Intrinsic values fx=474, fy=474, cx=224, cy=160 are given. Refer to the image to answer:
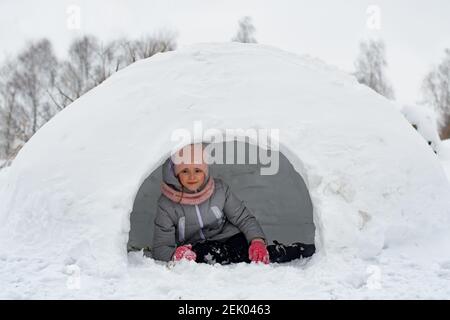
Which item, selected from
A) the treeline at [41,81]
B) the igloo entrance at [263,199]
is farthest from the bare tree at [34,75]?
the igloo entrance at [263,199]

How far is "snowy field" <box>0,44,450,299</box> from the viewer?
2.32 m

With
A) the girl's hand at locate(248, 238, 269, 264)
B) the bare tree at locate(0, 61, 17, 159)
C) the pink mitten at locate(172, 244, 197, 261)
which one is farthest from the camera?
the bare tree at locate(0, 61, 17, 159)

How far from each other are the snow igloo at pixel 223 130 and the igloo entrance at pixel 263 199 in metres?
1.10

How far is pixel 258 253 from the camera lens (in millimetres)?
2943

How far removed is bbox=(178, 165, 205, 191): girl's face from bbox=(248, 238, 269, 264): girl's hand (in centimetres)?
54

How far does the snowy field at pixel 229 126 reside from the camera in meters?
2.32

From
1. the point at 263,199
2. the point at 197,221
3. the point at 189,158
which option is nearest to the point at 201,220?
the point at 197,221

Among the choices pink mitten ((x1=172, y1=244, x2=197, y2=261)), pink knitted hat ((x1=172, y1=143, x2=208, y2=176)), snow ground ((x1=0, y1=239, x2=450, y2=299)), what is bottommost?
snow ground ((x1=0, y1=239, x2=450, y2=299))

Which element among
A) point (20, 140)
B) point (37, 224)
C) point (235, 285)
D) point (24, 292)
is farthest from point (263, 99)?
point (20, 140)

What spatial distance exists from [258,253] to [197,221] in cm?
52

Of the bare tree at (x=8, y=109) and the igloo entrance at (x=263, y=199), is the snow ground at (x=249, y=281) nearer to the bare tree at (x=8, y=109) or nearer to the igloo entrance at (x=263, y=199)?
the igloo entrance at (x=263, y=199)

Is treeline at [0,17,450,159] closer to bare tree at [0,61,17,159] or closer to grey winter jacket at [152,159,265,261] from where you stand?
bare tree at [0,61,17,159]

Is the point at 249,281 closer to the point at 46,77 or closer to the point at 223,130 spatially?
the point at 223,130

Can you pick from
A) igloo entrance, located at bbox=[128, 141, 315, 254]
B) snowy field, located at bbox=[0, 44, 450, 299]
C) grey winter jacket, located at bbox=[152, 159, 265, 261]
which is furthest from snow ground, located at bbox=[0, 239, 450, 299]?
igloo entrance, located at bbox=[128, 141, 315, 254]
